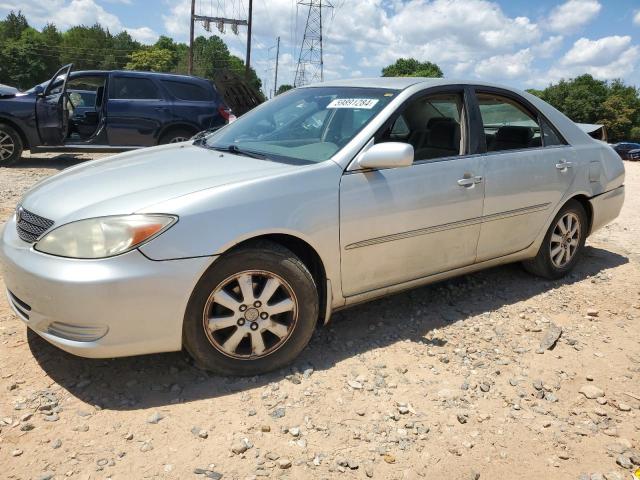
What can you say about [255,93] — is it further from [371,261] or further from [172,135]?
[371,261]

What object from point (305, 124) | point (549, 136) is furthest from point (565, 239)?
point (305, 124)

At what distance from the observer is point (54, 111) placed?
895 cm

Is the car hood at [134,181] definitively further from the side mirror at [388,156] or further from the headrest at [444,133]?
the headrest at [444,133]

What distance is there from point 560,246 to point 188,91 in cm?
769

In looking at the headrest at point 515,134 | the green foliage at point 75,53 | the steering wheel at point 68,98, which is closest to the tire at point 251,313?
the headrest at point 515,134

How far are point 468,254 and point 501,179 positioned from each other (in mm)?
576

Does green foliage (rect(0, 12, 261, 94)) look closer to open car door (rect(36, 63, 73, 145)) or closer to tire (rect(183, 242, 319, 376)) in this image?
open car door (rect(36, 63, 73, 145))

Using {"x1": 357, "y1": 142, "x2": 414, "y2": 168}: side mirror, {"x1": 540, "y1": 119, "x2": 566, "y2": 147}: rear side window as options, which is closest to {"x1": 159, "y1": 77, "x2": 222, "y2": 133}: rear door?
{"x1": 540, "y1": 119, "x2": 566, "y2": 147}: rear side window

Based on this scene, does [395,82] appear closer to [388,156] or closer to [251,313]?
[388,156]

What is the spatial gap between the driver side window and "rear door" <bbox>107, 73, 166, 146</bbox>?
7.16m

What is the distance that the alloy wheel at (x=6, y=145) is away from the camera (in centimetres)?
912

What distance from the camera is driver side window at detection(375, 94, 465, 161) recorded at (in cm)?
343

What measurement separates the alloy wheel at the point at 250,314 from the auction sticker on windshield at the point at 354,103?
4.27 feet

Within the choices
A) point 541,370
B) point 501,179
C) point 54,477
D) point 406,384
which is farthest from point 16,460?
point 501,179
